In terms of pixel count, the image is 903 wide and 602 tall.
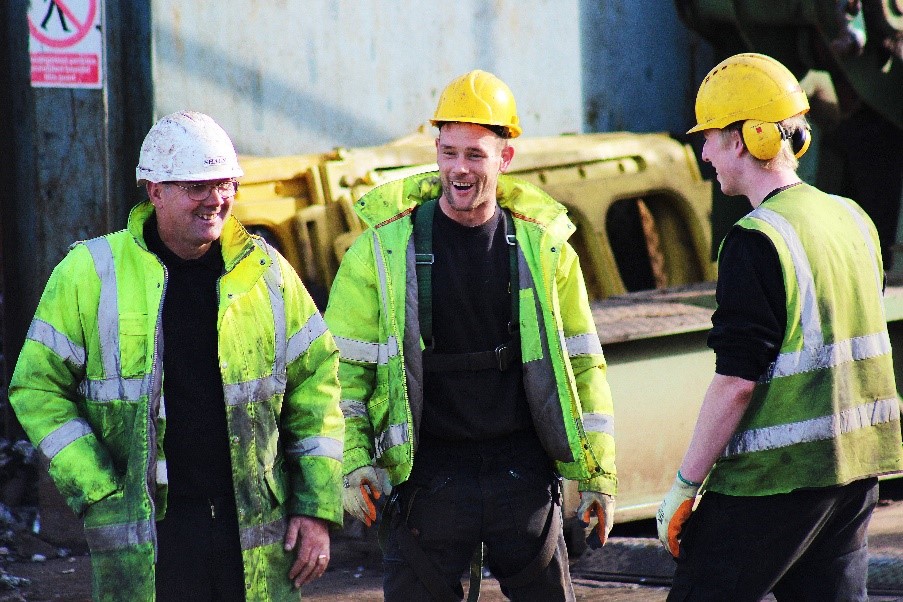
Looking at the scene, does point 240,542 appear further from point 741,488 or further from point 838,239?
point 838,239

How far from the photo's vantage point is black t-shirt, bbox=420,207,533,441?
3.41m

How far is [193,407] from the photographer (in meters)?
3.02

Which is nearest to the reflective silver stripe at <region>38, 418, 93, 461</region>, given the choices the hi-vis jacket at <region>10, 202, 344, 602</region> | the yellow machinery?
the hi-vis jacket at <region>10, 202, 344, 602</region>

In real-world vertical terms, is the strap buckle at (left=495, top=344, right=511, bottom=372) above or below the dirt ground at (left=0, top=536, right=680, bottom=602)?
above

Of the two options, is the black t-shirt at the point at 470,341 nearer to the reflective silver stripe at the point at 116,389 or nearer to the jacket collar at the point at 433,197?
the jacket collar at the point at 433,197

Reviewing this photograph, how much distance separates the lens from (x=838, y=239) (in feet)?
9.86

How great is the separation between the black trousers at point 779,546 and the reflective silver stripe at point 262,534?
0.92 meters

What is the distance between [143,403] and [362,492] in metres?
0.69

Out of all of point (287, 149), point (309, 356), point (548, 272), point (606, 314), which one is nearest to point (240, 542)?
point (309, 356)

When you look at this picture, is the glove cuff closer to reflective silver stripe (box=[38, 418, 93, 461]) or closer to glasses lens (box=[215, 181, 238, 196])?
glasses lens (box=[215, 181, 238, 196])

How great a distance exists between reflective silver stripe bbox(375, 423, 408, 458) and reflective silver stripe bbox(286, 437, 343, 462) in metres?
0.24

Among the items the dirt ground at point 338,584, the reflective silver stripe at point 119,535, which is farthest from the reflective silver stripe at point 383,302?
the dirt ground at point 338,584

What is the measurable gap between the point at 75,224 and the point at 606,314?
2295 millimetres

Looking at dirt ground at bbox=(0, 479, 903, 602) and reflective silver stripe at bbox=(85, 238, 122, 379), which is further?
dirt ground at bbox=(0, 479, 903, 602)
